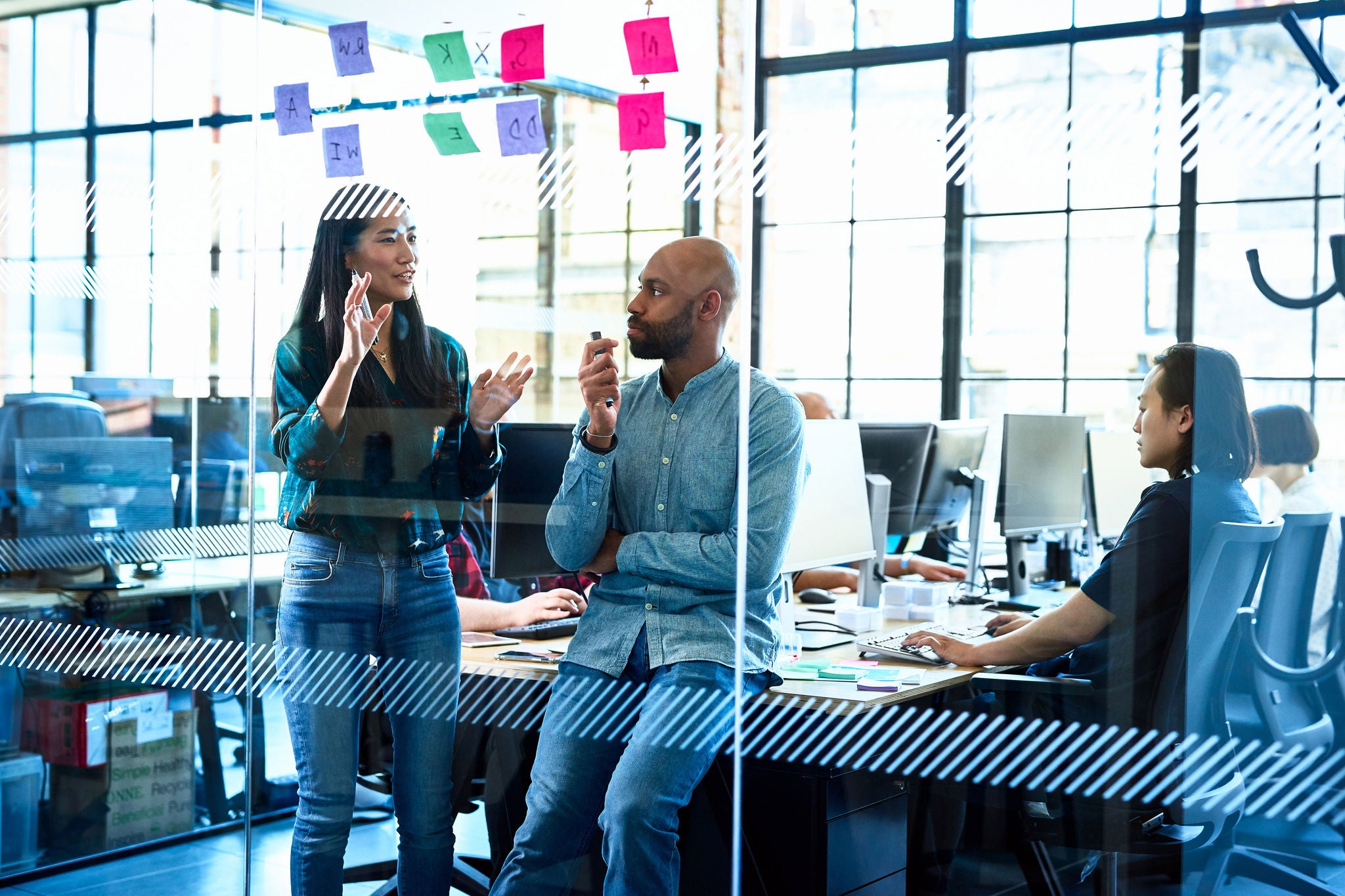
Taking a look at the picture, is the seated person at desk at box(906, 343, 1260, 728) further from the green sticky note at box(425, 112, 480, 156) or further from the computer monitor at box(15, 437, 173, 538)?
the computer monitor at box(15, 437, 173, 538)

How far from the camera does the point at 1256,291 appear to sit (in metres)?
1.92

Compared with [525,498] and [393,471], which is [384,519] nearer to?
[393,471]

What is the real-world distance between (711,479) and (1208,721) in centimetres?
88

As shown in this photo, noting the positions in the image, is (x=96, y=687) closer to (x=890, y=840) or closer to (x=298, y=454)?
(x=298, y=454)

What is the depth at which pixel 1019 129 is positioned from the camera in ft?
6.76

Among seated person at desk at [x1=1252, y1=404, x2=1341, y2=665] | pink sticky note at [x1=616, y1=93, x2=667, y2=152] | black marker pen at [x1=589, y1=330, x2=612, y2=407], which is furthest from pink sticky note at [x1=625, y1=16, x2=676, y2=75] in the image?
seated person at desk at [x1=1252, y1=404, x2=1341, y2=665]

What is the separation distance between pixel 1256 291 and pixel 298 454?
72.8 inches

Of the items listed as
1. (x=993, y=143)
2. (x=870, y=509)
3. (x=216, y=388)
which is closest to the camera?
(x=993, y=143)

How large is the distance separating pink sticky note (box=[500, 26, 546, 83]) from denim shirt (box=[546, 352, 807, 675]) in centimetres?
68

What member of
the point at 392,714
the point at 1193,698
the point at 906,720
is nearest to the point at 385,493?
the point at 392,714

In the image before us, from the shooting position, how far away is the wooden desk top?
2.19 m

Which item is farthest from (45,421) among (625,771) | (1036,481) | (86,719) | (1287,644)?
(1287,644)

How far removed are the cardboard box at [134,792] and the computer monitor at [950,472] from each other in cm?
194

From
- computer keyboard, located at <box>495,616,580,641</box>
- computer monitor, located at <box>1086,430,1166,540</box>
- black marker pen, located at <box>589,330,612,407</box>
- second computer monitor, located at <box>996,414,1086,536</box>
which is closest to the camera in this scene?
computer monitor, located at <box>1086,430,1166,540</box>
